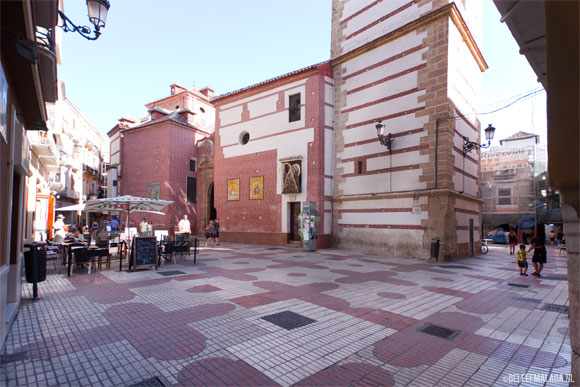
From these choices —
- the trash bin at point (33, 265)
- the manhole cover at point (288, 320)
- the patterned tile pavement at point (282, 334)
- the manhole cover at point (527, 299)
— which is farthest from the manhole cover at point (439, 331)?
the trash bin at point (33, 265)

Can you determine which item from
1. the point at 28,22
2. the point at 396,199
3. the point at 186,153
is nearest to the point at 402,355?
the point at 28,22

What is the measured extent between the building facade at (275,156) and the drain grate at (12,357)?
45.0 ft

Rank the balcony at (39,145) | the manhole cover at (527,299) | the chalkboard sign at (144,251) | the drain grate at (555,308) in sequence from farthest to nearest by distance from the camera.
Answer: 1. the balcony at (39,145)
2. the chalkboard sign at (144,251)
3. the manhole cover at (527,299)
4. the drain grate at (555,308)

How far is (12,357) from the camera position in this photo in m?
3.67

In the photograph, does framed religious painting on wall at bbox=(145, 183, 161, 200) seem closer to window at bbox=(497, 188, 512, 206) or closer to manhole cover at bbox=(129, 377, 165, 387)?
manhole cover at bbox=(129, 377, 165, 387)

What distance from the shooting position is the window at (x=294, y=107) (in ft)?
60.3

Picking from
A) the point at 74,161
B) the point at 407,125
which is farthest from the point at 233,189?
the point at 74,161

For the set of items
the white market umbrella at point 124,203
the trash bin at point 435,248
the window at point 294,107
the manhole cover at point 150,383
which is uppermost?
the window at point 294,107

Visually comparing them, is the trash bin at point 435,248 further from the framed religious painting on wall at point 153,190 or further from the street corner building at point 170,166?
the framed religious painting on wall at point 153,190

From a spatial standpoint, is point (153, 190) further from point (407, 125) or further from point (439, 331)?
point (439, 331)

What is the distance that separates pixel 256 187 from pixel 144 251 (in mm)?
10650

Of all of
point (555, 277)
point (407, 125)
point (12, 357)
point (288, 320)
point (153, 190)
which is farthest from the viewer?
point (153, 190)

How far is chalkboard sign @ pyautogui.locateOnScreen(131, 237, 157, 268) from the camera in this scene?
9555 mm

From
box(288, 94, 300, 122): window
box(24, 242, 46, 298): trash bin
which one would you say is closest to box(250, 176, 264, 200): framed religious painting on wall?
box(288, 94, 300, 122): window
